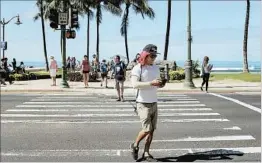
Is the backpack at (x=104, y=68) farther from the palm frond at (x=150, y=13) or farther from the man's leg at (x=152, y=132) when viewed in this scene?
the palm frond at (x=150, y=13)

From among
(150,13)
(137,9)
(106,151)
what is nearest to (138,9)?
(137,9)

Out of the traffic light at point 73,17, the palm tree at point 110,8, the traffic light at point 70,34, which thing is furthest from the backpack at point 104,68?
the palm tree at point 110,8

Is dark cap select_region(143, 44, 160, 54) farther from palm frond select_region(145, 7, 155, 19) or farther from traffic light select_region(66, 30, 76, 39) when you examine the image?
palm frond select_region(145, 7, 155, 19)

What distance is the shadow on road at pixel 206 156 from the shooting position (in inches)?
309

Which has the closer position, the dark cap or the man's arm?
the man's arm

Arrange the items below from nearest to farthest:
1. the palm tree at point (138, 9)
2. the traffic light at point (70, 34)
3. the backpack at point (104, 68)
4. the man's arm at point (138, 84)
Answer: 1. the man's arm at point (138, 84)
2. the traffic light at point (70, 34)
3. the backpack at point (104, 68)
4. the palm tree at point (138, 9)

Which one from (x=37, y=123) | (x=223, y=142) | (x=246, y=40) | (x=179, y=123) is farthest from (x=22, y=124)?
(x=246, y=40)

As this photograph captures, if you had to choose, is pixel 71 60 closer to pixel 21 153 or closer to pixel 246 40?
pixel 246 40

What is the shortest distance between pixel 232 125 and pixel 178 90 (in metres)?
11.1

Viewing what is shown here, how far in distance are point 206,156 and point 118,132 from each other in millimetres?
2888

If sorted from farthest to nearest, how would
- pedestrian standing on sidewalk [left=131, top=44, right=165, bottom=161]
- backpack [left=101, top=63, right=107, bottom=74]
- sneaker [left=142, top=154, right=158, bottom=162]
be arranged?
backpack [left=101, top=63, right=107, bottom=74]
sneaker [left=142, top=154, right=158, bottom=162]
pedestrian standing on sidewalk [left=131, top=44, right=165, bottom=161]

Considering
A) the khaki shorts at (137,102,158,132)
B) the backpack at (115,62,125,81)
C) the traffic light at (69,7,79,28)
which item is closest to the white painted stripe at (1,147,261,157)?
the khaki shorts at (137,102,158,132)

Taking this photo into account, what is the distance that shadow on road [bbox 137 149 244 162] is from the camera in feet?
25.7

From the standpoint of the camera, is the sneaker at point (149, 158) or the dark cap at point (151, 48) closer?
the dark cap at point (151, 48)
